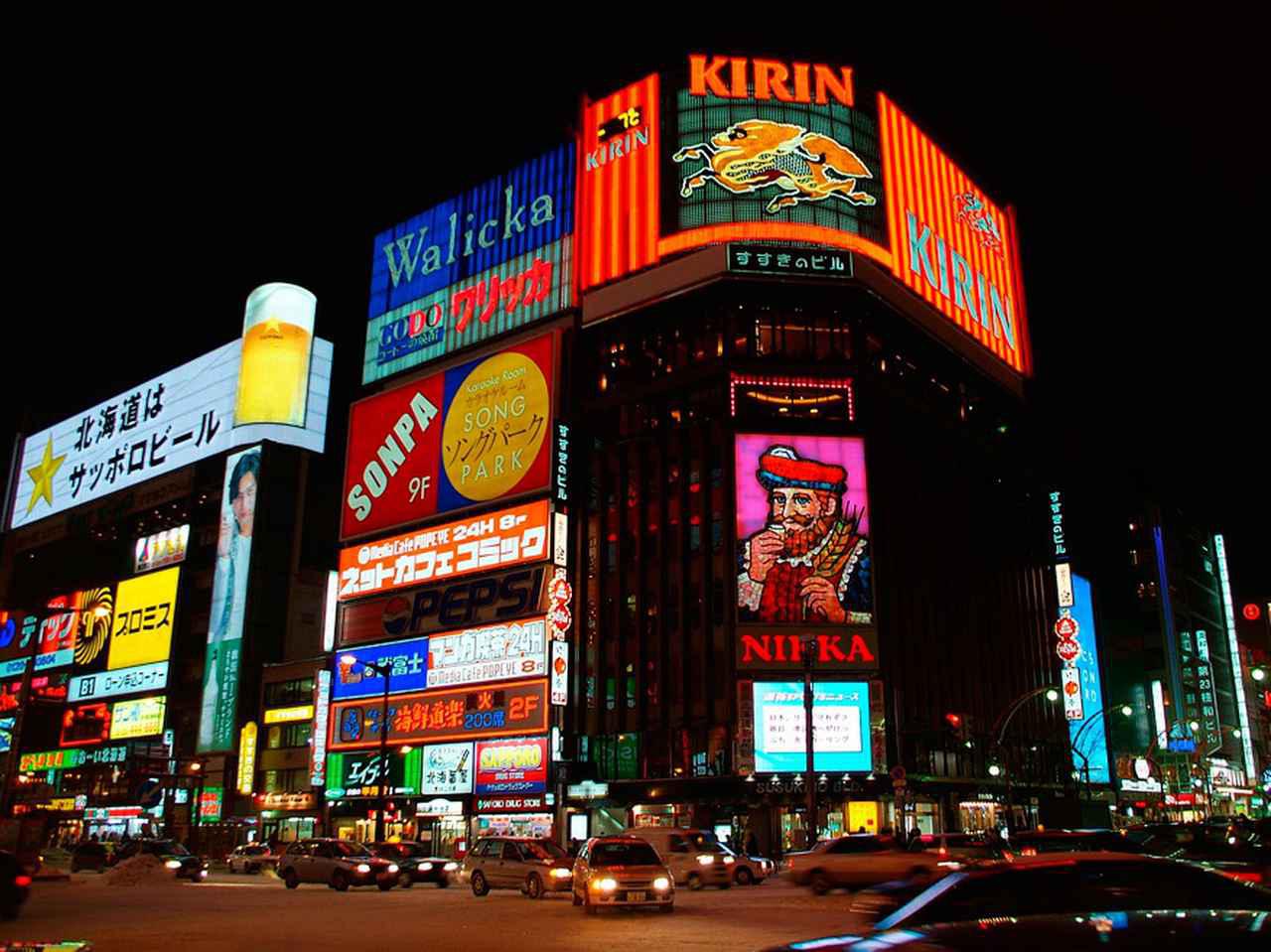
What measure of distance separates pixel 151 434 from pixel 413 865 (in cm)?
7126

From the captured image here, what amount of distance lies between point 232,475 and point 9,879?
68506 mm

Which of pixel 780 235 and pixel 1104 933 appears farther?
pixel 780 235

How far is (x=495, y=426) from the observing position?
68750 millimetres

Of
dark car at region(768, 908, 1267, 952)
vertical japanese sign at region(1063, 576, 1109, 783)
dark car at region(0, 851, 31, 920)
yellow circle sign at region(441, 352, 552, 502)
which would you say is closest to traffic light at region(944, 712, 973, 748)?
vertical japanese sign at region(1063, 576, 1109, 783)

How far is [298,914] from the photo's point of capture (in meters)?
23.2

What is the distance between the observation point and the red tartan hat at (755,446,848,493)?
64188mm

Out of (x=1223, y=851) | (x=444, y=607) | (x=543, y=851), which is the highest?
(x=444, y=607)

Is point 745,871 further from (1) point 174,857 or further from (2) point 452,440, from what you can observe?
(2) point 452,440

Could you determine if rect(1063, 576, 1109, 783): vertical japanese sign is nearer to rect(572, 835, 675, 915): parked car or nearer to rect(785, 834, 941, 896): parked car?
rect(785, 834, 941, 896): parked car

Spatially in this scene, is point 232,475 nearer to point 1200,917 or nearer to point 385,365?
point 385,365

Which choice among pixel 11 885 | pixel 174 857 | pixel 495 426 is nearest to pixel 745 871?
pixel 11 885

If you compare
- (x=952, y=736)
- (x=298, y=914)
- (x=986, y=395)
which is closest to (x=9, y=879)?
(x=298, y=914)

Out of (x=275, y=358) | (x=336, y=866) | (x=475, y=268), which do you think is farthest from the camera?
(x=275, y=358)

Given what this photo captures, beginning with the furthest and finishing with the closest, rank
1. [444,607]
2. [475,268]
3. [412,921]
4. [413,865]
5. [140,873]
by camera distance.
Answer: [475,268], [444,607], [140,873], [413,865], [412,921]
